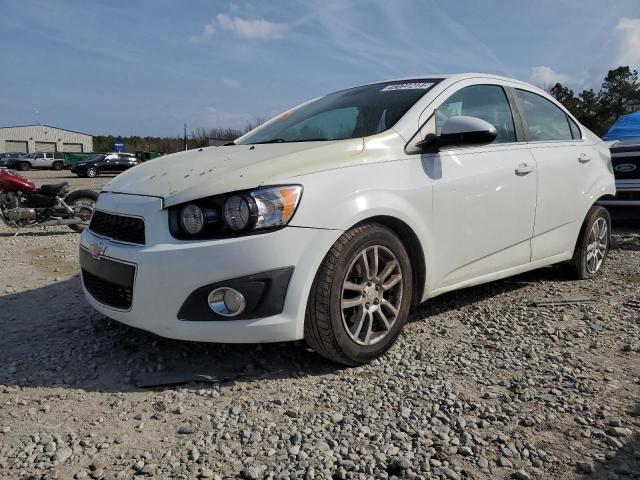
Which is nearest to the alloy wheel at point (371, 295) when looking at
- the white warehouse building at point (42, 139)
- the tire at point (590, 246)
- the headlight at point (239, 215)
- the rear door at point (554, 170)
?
the headlight at point (239, 215)

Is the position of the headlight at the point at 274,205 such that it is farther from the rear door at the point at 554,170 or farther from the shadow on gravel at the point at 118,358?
the rear door at the point at 554,170

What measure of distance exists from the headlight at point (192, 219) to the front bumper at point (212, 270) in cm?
7

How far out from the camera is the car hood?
2584 millimetres

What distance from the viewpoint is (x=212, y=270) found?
8.10 feet

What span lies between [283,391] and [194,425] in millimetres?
472

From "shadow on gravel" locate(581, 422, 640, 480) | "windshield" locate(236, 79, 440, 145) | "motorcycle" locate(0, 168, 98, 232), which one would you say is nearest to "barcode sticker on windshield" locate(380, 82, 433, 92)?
"windshield" locate(236, 79, 440, 145)

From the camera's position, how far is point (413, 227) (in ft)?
9.80

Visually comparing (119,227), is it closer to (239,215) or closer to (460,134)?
(239,215)

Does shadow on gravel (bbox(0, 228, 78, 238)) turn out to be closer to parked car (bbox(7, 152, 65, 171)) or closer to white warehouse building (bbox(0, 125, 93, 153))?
parked car (bbox(7, 152, 65, 171))

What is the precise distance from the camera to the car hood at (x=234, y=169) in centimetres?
Result: 258

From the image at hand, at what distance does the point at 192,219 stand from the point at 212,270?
0.89 feet

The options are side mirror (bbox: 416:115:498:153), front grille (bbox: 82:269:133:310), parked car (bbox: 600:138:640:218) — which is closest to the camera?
front grille (bbox: 82:269:133:310)

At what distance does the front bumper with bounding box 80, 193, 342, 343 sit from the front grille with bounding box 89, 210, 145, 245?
6 centimetres

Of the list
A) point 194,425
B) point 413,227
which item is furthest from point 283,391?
point 413,227
